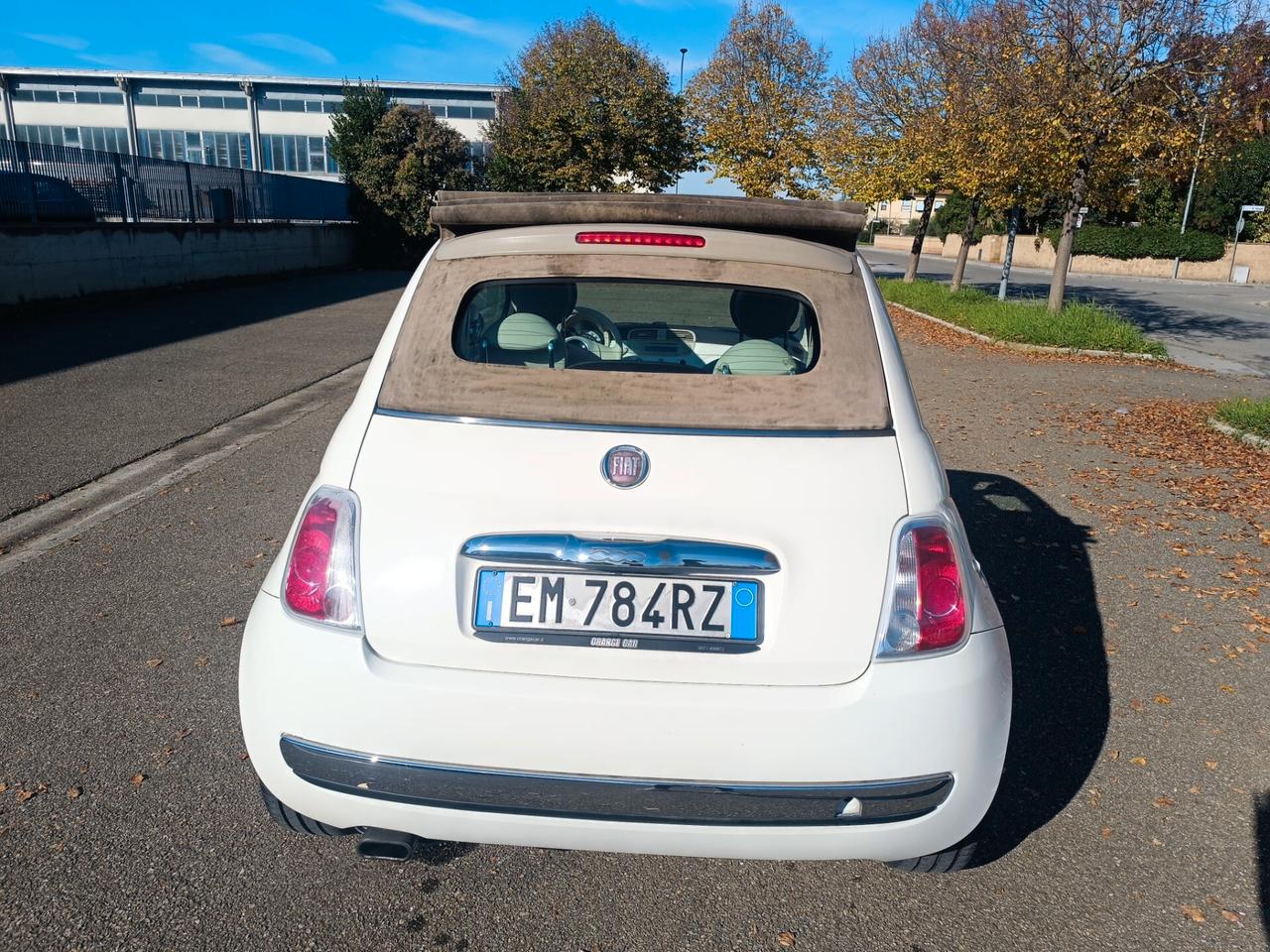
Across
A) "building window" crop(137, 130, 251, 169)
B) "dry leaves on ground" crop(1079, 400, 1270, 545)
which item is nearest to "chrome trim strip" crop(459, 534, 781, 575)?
"dry leaves on ground" crop(1079, 400, 1270, 545)

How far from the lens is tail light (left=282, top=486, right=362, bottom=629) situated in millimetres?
2184

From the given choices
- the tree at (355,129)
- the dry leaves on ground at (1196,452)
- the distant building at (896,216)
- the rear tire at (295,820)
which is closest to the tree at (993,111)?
the dry leaves on ground at (1196,452)

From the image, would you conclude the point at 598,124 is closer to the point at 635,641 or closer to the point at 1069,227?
the point at 1069,227

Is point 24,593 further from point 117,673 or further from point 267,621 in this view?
point 267,621

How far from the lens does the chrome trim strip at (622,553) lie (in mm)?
2119

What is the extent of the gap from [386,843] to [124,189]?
19858 millimetres

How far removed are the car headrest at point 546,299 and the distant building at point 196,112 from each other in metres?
62.0

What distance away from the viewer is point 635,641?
2125mm

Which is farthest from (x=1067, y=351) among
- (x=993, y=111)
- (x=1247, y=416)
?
(x=1247, y=416)

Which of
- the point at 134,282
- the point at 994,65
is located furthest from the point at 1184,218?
the point at 134,282

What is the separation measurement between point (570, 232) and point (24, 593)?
334cm

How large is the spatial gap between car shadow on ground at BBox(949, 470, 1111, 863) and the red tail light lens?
166cm

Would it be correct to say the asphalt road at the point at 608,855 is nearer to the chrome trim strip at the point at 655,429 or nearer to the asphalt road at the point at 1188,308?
the chrome trim strip at the point at 655,429

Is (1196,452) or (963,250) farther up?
(963,250)
